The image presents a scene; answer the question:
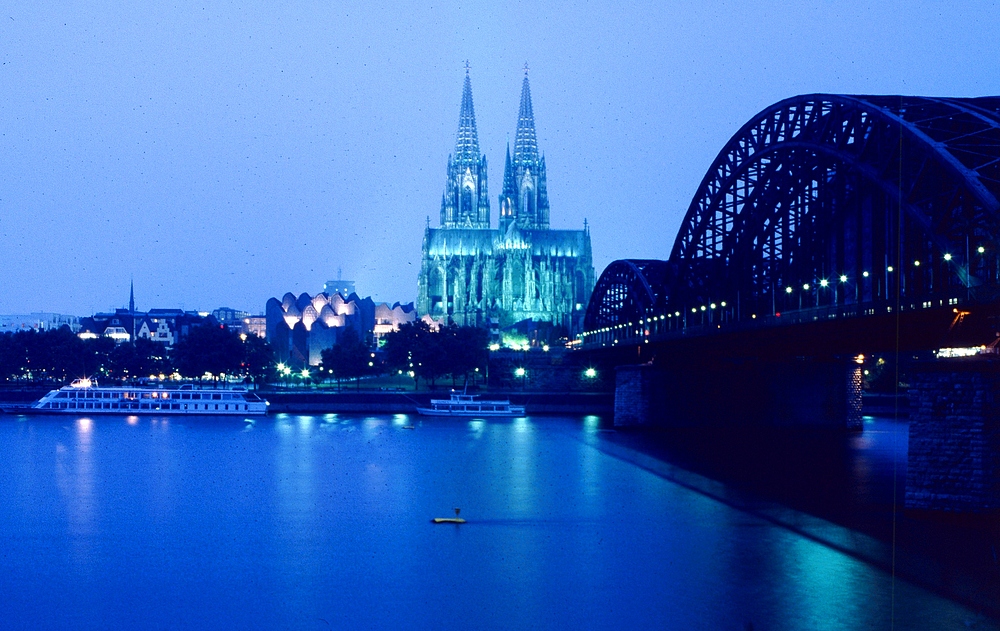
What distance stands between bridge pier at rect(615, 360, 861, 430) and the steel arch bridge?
4.27m

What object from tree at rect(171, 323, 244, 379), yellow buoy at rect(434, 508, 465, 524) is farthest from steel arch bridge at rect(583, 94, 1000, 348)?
tree at rect(171, 323, 244, 379)

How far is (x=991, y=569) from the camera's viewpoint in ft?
108

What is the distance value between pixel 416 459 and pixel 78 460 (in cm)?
1764

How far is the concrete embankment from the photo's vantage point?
374 ft

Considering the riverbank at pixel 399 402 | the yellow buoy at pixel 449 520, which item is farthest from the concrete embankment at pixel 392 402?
the yellow buoy at pixel 449 520

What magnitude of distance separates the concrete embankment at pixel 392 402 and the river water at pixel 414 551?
4520cm

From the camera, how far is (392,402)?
380 feet

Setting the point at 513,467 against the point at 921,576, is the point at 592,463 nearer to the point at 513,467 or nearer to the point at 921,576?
the point at 513,467

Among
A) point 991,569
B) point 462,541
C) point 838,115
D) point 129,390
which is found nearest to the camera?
point 991,569

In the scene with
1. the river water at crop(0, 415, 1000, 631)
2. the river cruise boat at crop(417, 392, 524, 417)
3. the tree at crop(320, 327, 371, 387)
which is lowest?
the river water at crop(0, 415, 1000, 631)

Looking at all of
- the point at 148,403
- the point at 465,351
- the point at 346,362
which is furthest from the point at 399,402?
the point at 346,362

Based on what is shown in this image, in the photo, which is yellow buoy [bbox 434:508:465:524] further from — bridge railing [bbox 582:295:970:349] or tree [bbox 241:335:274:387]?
tree [bbox 241:335:274:387]

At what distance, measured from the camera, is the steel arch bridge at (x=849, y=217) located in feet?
155

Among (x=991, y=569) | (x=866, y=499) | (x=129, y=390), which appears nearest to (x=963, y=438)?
(x=991, y=569)
